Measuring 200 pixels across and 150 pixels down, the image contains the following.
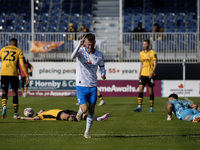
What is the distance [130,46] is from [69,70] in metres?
3.69

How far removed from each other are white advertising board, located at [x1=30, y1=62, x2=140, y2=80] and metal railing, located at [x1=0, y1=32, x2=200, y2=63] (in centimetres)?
44

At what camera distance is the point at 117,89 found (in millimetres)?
22938

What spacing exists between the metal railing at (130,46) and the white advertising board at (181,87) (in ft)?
3.93

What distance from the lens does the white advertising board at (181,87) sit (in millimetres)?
22516

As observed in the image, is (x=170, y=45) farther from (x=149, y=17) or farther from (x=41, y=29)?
(x=41, y=29)

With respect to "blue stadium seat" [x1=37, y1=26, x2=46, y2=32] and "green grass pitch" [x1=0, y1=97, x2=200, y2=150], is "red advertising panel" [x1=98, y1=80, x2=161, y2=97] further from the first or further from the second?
"green grass pitch" [x1=0, y1=97, x2=200, y2=150]

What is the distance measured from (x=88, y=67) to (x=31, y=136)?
68.9 inches

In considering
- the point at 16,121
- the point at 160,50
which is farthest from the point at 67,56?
the point at 16,121

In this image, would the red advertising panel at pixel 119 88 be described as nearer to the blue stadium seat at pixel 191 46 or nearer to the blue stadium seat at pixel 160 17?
the blue stadium seat at pixel 191 46

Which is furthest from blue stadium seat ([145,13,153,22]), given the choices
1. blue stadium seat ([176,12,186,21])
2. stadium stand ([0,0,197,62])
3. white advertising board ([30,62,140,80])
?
white advertising board ([30,62,140,80])

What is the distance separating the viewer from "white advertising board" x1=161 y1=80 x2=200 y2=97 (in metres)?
22.5

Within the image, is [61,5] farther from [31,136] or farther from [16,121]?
[31,136]

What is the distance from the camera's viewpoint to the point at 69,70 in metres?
23.0

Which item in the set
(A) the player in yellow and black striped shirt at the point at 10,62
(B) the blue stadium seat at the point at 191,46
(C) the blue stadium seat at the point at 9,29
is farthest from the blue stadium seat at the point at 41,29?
(A) the player in yellow and black striped shirt at the point at 10,62
